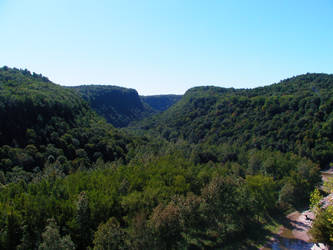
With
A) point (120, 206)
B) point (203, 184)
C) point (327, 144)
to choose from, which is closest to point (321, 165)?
point (327, 144)

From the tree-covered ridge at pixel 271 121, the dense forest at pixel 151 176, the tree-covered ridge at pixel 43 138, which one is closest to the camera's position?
the dense forest at pixel 151 176

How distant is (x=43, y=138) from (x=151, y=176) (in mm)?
40886

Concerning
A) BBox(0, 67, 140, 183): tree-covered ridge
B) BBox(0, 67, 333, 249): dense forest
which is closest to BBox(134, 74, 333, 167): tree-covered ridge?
BBox(0, 67, 333, 249): dense forest

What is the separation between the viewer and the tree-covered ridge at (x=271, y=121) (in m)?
104

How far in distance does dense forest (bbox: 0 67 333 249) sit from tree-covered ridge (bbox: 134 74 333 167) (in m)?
0.52

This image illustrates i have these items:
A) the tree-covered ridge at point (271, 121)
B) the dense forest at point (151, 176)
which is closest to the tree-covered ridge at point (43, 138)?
the dense forest at point (151, 176)

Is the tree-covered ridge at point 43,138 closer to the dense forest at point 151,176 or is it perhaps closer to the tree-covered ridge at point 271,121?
the dense forest at point 151,176

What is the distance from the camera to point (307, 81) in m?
164

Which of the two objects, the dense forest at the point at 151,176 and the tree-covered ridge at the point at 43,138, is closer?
the dense forest at the point at 151,176

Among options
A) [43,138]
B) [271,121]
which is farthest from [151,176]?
[271,121]

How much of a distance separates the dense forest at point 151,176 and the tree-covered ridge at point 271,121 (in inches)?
20.3

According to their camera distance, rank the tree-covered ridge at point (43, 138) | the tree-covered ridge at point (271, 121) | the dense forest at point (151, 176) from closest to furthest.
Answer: the dense forest at point (151, 176) → the tree-covered ridge at point (43, 138) → the tree-covered ridge at point (271, 121)

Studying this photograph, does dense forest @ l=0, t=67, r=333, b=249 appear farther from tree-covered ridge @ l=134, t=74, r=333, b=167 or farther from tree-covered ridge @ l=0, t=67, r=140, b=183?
tree-covered ridge @ l=134, t=74, r=333, b=167

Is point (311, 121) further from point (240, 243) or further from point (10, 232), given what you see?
point (10, 232)
